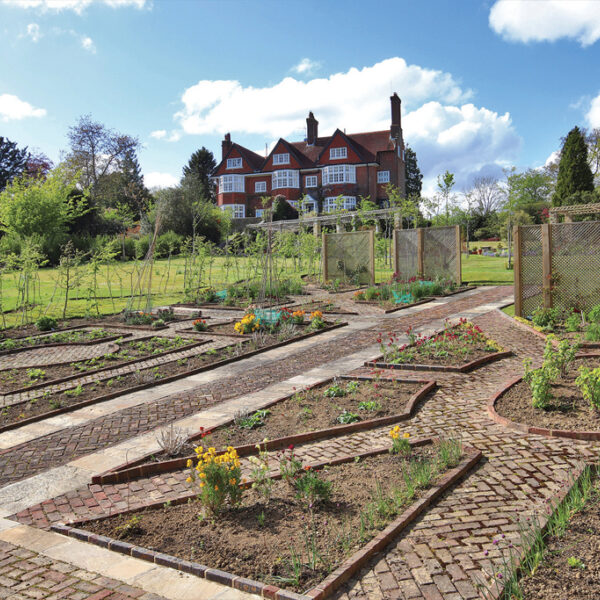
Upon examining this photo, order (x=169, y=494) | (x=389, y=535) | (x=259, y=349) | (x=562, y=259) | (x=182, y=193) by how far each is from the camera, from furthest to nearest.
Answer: (x=182, y=193) < (x=562, y=259) < (x=259, y=349) < (x=169, y=494) < (x=389, y=535)

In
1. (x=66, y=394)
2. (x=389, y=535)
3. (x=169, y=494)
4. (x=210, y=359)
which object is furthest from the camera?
(x=210, y=359)

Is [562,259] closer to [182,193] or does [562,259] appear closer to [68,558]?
[68,558]

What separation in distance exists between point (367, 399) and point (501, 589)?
347 cm

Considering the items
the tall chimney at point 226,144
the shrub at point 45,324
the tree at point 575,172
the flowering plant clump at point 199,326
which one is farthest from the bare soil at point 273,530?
the tall chimney at point 226,144

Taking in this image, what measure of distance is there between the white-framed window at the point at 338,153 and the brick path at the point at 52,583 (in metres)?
48.6

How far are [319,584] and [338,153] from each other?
162 ft

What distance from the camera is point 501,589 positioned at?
264cm

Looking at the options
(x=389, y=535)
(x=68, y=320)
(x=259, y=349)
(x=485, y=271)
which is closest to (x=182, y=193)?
(x=485, y=271)

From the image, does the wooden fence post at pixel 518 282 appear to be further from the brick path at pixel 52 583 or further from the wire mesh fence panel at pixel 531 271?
the brick path at pixel 52 583

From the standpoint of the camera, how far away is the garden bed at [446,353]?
24.6 feet

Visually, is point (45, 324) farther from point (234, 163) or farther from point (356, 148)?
point (234, 163)

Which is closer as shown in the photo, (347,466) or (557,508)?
(557,508)

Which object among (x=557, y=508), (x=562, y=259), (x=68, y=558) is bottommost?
(x=68, y=558)

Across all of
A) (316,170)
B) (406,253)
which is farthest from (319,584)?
(316,170)
